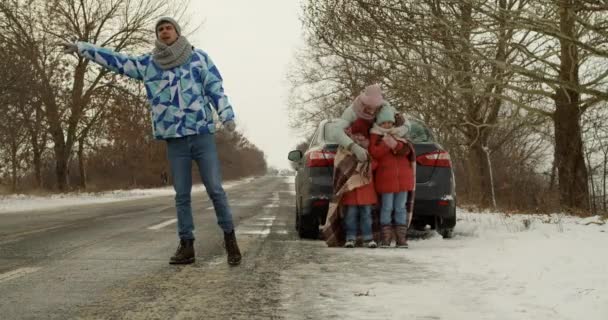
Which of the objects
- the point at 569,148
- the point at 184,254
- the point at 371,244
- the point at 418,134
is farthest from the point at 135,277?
the point at 569,148

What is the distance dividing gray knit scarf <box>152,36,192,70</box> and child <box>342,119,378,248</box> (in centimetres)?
203

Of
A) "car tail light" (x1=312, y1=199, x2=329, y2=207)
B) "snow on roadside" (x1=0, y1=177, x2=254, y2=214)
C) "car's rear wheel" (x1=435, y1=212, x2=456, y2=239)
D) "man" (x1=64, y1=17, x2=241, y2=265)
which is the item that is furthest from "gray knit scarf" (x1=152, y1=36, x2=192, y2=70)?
"snow on roadside" (x1=0, y1=177, x2=254, y2=214)

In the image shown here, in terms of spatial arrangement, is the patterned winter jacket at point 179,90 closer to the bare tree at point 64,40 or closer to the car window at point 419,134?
the car window at point 419,134

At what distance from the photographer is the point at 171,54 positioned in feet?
14.9

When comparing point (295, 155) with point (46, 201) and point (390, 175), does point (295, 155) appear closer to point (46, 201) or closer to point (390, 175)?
point (390, 175)

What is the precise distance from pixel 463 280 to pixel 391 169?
2143 millimetres

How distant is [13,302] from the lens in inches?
124

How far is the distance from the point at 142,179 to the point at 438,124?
116 ft

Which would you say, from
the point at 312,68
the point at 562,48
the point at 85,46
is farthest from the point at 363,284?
the point at 312,68

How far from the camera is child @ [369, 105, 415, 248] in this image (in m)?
5.74

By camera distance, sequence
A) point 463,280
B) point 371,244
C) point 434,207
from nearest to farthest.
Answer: point 463,280 < point 371,244 < point 434,207

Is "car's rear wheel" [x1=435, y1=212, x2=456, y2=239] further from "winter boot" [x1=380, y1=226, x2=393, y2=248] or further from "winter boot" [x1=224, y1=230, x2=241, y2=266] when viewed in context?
"winter boot" [x1=224, y1=230, x2=241, y2=266]

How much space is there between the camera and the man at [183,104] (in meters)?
4.55

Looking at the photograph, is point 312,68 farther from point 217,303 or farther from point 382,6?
point 217,303
